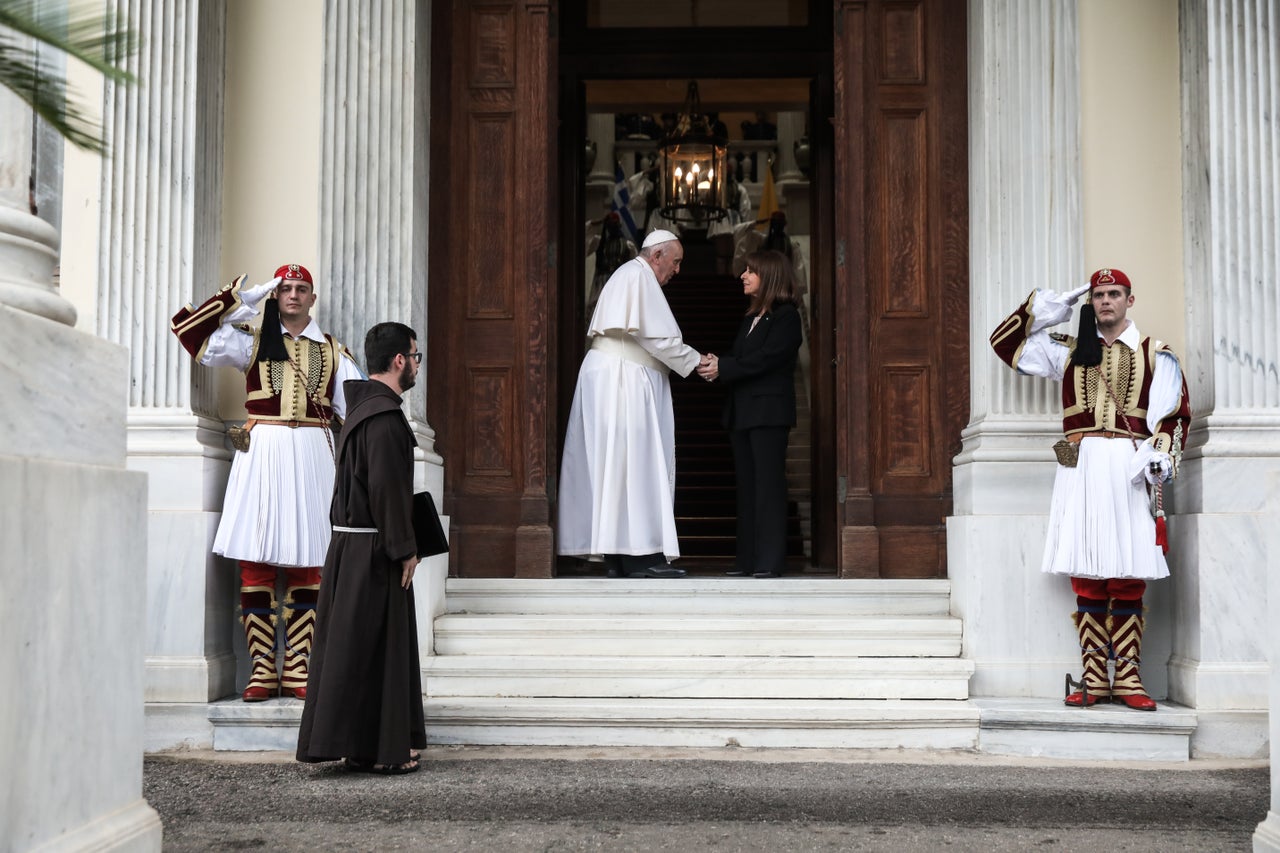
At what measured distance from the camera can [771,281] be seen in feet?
28.2

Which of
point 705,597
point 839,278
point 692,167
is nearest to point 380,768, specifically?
point 705,597

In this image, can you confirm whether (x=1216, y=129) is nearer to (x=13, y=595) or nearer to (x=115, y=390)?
(x=115, y=390)

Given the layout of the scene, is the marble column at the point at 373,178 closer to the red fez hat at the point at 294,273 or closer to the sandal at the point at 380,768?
the red fez hat at the point at 294,273

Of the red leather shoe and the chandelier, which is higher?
the chandelier

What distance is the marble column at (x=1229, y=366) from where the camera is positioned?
21.7 feet

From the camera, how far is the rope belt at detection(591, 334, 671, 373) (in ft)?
27.1

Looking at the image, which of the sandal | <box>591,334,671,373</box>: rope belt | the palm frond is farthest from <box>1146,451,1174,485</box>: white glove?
the palm frond

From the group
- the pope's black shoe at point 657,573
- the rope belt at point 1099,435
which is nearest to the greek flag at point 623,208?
the pope's black shoe at point 657,573

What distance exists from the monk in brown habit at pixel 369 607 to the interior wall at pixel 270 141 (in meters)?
1.85

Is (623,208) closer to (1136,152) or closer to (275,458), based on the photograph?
(1136,152)

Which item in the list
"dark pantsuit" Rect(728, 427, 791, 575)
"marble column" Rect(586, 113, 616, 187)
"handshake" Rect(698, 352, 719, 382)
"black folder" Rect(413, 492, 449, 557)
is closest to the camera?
"black folder" Rect(413, 492, 449, 557)

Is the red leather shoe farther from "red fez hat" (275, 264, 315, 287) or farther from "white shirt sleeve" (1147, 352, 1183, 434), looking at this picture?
"red fez hat" (275, 264, 315, 287)

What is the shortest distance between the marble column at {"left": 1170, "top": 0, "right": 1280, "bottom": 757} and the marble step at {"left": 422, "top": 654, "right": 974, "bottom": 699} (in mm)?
1158

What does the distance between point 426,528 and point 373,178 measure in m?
2.34
